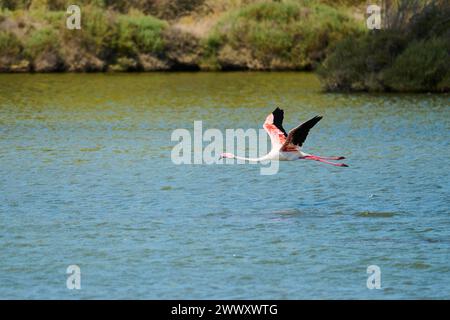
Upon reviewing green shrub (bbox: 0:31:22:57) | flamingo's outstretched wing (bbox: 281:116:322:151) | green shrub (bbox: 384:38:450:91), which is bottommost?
green shrub (bbox: 0:31:22:57)

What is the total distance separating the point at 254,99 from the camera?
106 feet

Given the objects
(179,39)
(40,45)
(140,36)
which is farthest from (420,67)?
(40,45)

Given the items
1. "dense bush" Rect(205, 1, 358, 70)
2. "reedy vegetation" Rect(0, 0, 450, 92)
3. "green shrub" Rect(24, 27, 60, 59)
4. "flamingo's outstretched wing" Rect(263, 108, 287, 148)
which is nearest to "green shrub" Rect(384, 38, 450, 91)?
"reedy vegetation" Rect(0, 0, 450, 92)

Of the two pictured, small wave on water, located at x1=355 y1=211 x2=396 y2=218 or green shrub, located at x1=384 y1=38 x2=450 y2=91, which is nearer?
small wave on water, located at x1=355 y1=211 x2=396 y2=218

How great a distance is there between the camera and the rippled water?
1252 centimetres

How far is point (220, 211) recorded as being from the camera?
15961 mm

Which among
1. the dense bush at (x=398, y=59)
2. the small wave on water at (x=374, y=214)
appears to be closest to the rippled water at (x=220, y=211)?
the small wave on water at (x=374, y=214)

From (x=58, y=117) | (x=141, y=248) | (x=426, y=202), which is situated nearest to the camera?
(x=141, y=248)

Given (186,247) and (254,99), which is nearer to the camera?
(186,247)

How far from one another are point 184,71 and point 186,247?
31.0 metres

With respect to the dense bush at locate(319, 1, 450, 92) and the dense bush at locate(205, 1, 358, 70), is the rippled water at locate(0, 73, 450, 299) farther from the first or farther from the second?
the dense bush at locate(205, 1, 358, 70)

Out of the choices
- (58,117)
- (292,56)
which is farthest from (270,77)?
(58,117)
